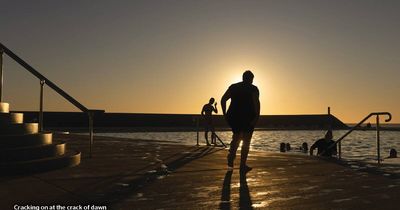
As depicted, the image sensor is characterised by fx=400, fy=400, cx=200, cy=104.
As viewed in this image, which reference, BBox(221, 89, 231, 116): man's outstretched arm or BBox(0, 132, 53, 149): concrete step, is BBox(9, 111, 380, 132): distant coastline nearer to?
BBox(221, 89, 231, 116): man's outstretched arm

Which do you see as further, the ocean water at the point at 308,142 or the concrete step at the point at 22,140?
the ocean water at the point at 308,142

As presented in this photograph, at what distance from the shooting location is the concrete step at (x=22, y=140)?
657cm

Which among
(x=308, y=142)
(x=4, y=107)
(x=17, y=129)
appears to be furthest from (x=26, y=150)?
(x=308, y=142)

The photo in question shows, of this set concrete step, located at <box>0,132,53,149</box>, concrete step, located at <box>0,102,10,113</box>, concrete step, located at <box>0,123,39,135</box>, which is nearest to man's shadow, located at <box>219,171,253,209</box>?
concrete step, located at <box>0,132,53,149</box>

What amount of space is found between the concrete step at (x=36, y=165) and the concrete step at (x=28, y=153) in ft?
0.38

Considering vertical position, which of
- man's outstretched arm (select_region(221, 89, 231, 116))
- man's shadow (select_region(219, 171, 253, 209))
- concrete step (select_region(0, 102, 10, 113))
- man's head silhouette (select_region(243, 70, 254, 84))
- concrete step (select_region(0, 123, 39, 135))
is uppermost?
man's head silhouette (select_region(243, 70, 254, 84))

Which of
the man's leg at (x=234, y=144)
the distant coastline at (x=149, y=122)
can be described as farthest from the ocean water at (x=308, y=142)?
the distant coastline at (x=149, y=122)

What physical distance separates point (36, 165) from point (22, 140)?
24.5 inches

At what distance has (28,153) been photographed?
6.57 meters

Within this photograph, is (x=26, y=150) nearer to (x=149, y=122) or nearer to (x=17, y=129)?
(x=17, y=129)

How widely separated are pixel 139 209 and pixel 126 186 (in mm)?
1377

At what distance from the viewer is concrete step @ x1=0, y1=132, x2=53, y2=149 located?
657cm

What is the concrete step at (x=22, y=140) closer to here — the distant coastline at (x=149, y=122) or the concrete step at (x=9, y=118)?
Result: the concrete step at (x=9, y=118)

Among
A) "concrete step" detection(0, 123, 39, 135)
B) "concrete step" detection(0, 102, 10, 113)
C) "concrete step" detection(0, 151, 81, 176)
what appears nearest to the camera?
"concrete step" detection(0, 151, 81, 176)
